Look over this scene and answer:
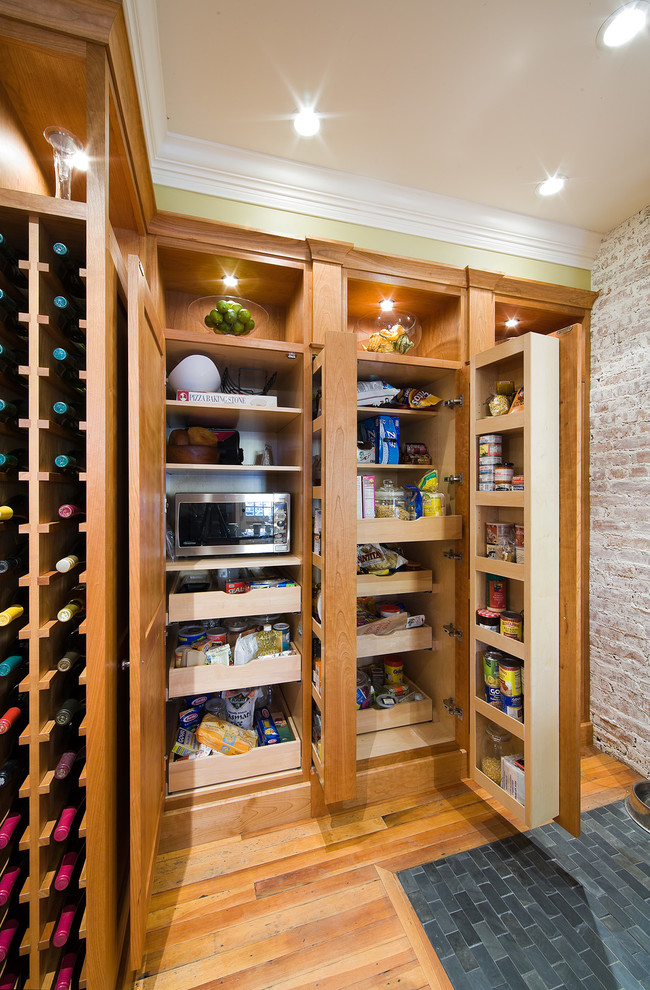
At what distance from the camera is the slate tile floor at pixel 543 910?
106 centimetres

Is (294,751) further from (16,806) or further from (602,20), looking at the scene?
(602,20)

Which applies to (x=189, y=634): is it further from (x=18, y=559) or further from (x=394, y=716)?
(x=394, y=716)

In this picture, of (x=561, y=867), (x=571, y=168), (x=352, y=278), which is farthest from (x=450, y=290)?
(x=561, y=867)

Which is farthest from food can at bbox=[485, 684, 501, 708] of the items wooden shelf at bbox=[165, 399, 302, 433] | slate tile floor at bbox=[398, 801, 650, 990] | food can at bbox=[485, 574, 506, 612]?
wooden shelf at bbox=[165, 399, 302, 433]

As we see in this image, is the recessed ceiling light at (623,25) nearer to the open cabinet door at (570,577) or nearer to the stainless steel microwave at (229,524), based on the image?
the open cabinet door at (570,577)

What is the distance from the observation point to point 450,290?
1.80 m

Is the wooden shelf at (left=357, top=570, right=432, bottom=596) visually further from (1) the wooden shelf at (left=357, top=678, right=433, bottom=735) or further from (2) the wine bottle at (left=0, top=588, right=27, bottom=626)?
(2) the wine bottle at (left=0, top=588, right=27, bottom=626)

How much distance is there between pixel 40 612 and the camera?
0.87m

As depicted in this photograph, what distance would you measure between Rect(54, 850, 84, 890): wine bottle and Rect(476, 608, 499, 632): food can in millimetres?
1378

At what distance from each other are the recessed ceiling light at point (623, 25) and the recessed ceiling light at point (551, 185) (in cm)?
53

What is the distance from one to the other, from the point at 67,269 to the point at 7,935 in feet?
4.96

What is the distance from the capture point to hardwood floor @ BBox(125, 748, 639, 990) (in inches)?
41.9

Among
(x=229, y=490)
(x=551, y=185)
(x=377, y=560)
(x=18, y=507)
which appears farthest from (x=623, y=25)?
(x=18, y=507)

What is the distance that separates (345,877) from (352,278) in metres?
2.24
